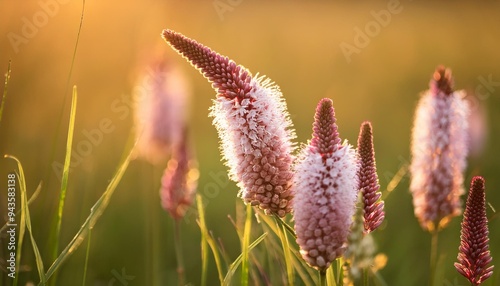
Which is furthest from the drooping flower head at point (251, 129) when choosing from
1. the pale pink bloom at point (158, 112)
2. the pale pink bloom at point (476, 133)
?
the pale pink bloom at point (476, 133)

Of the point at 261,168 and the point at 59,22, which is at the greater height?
the point at 59,22

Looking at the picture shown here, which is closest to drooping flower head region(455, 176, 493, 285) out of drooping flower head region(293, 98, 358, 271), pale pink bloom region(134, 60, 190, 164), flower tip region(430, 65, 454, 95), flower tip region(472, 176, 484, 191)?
flower tip region(472, 176, 484, 191)

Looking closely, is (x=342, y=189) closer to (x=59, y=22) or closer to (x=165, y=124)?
(x=165, y=124)

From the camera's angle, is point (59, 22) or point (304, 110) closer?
point (59, 22)

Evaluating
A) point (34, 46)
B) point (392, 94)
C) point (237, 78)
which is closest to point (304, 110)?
point (392, 94)

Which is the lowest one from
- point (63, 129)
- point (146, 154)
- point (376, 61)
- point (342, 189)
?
point (342, 189)

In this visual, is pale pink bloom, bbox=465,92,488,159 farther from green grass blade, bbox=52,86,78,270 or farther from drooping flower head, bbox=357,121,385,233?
green grass blade, bbox=52,86,78,270

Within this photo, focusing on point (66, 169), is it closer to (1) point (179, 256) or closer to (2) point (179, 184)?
(1) point (179, 256)
